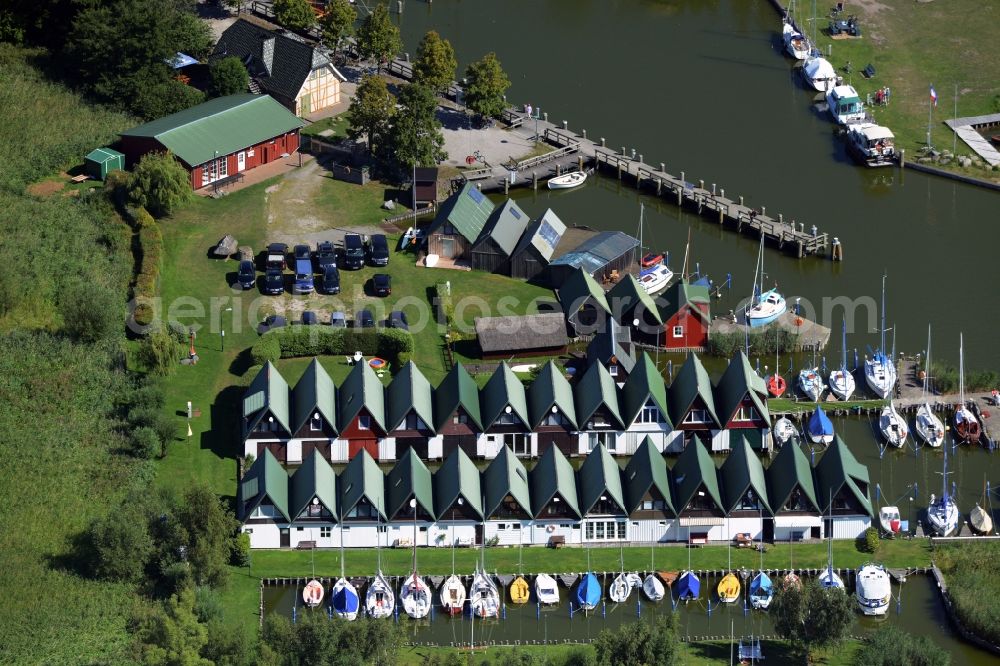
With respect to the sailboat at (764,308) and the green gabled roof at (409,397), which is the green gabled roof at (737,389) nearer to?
the sailboat at (764,308)

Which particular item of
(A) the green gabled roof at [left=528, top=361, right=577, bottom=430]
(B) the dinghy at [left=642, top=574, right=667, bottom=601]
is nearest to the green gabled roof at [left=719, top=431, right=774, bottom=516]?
(B) the dinghy at [left=642, top=574, right=667, bottom=601]

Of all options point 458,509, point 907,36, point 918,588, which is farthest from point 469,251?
point 907,36

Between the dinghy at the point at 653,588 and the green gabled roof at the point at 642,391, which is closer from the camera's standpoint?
the dinghy at the point at 653,588

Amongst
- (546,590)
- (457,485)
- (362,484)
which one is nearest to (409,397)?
(362,484)

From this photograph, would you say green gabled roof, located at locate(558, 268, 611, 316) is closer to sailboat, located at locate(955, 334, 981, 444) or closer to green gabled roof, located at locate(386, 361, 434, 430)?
green gabled roof, located at locate(386, 361, 434, 430)

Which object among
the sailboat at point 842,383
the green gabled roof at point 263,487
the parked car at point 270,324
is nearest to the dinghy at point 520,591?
the green gabled roof at point 263,487

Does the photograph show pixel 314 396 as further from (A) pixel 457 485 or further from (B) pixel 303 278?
(B) pixel 303 278
